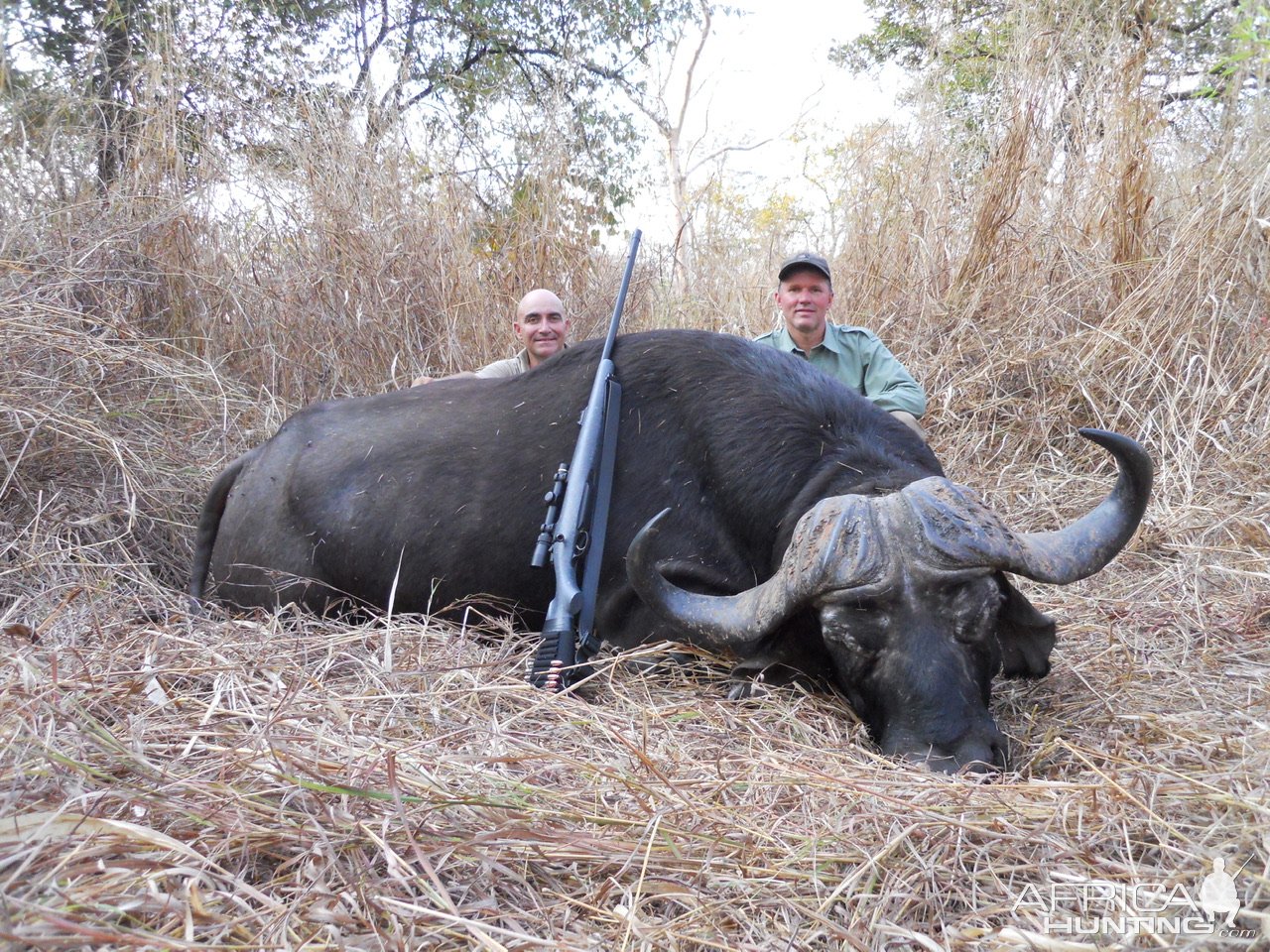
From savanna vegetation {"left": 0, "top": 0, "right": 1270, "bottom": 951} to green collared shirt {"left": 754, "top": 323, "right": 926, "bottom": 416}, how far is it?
57 centimetres

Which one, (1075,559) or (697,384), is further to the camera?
(697,384)

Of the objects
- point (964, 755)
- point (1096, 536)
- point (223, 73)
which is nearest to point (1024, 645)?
point (1096, 536)

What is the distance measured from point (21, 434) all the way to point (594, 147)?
614 centimetres

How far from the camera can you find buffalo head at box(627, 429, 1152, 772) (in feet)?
8.00

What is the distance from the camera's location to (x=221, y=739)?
2072mm

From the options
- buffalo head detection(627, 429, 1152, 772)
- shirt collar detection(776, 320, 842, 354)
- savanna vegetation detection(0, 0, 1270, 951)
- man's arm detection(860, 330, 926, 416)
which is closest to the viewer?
savanna vegetation detection(0, 0, 1270, 951)

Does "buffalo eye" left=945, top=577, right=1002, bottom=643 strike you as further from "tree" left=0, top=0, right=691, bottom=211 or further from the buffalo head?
"tree" left=0, top=0, right=691, bottom=211

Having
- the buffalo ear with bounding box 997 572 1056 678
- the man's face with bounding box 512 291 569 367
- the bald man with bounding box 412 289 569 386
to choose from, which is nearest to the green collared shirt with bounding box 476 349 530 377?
the bald man with bounding box 412 289 569 386

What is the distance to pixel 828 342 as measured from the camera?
17.2ft

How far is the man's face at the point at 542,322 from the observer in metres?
5.52

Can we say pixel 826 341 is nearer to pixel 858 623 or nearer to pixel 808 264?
pixel 808 264

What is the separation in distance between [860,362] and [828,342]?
0.21m

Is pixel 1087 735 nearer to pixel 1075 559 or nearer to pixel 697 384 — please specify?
pixel 1075 559

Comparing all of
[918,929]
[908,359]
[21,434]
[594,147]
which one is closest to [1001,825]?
[918,929]
